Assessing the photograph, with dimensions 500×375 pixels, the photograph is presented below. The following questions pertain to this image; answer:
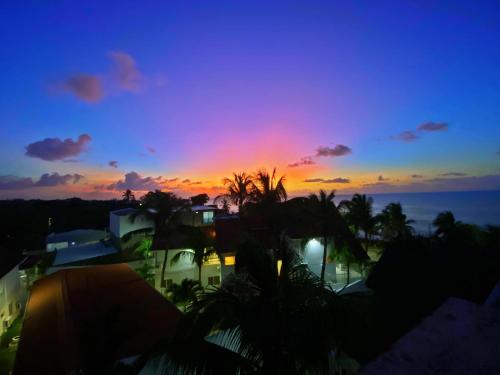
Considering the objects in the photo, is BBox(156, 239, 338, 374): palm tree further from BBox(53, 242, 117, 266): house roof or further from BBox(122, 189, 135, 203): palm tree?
BBox(122, 189, 135, 203): palm tree

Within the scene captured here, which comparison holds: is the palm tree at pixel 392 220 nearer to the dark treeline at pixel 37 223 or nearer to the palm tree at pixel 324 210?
the palm tree at pixel 324 210

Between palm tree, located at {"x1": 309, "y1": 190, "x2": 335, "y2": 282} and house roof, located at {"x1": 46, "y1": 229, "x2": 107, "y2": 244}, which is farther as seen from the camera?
house roof, located at {"x1": 46, "y1": 229, "x2": 107, "y2": 244}

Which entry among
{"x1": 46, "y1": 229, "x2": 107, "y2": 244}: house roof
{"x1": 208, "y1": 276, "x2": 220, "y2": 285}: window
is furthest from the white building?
{"x1": 208, "y1": 276, "x2": 220, "y2": 285}: window

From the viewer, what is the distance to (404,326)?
627cm

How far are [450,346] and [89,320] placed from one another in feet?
34.6

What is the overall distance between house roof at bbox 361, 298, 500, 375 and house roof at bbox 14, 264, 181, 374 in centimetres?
785

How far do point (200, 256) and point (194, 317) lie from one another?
16700mm

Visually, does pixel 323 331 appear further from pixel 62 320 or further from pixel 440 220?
pixel 440 220

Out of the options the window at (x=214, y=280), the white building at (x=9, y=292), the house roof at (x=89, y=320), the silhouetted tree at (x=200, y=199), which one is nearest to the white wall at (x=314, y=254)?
the window at (x=214, y=280)

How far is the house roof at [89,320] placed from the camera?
798 centimetres

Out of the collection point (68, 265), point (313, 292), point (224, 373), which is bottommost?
point (68, 265)

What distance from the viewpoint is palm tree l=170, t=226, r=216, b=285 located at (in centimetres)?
2084

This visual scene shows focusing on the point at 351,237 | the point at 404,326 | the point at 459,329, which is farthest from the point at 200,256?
the point at 459,329

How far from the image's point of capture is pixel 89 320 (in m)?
9.35
